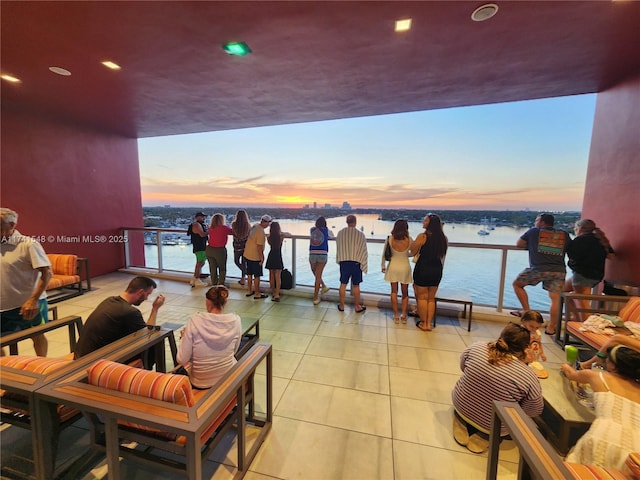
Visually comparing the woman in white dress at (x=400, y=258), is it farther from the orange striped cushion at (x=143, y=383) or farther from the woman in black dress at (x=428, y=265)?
the orange striped cushion at (x=143, y=383)

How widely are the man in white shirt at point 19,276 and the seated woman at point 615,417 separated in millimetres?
3778

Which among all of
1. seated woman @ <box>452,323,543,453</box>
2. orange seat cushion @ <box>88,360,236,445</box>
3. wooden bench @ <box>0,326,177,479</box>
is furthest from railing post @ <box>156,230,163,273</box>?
seated woman @ <box>452,323,543,453</box>

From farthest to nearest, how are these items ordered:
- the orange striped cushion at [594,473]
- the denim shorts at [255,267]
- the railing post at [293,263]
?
the railing post at [293,263], the denim shorts at [255,267], the orange striped cushion at [594,473]

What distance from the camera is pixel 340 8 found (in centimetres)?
209

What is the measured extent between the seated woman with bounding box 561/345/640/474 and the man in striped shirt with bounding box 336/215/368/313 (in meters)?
2.76

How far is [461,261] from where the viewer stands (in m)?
4.29

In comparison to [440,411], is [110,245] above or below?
above

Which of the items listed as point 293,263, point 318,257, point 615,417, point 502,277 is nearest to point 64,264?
point 293,263

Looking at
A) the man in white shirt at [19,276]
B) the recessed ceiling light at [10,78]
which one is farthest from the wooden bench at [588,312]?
the recessed ceiling light at [10,78]

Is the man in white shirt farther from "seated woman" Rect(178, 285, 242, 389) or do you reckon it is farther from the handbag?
the handbag

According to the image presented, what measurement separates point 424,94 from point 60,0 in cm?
399

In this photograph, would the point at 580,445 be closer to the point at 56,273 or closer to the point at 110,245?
the point at 56,273

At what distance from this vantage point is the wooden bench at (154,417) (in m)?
1.04

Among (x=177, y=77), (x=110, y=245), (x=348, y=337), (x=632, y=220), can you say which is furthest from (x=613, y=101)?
(x=110, y=245)
